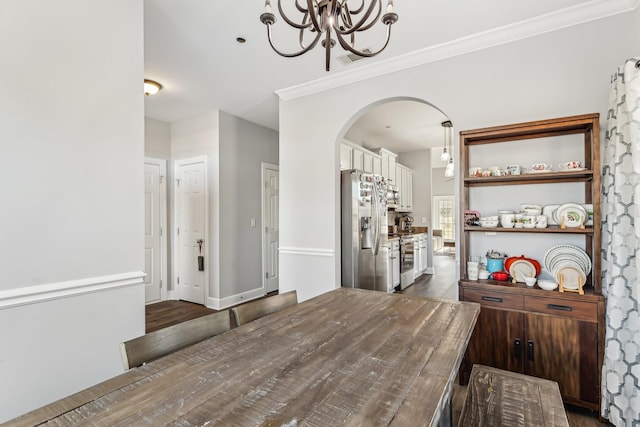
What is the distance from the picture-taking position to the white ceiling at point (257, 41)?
2195 mm

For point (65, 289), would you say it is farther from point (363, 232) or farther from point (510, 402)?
point (363, 232)

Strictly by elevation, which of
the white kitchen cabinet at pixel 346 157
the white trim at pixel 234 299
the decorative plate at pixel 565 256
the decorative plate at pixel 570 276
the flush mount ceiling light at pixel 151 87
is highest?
the flush mount ceiling light at pixel 151 87

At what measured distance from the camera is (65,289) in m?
1.66

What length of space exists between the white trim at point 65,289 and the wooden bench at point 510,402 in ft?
6.44

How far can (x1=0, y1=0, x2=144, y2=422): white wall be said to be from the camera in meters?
1.51

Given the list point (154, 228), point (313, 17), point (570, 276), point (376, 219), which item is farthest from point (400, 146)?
point (313, 17)

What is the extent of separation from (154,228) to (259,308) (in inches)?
139

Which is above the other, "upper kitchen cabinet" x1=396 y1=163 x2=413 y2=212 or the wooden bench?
"upper kitchen cabinet" x1=396 y1=163 x2=413 y2=212

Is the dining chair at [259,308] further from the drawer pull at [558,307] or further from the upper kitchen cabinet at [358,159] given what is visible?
the upper kitchen cabinet at [358,159]

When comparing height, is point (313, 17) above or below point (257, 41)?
below

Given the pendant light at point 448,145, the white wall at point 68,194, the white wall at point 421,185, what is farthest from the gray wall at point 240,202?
the white wall at point 421,185

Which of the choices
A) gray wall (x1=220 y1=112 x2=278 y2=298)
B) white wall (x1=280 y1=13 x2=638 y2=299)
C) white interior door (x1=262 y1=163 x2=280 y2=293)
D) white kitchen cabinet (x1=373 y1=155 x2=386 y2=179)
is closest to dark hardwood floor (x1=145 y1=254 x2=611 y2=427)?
gray wall (x1=220 y1=112 x2=278 y2=298)

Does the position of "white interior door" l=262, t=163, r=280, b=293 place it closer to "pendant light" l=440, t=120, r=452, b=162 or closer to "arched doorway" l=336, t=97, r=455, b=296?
"arched doorway" l=336, t=97, r=455, b=296

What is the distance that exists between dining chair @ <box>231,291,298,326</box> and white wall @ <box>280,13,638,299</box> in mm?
1515
